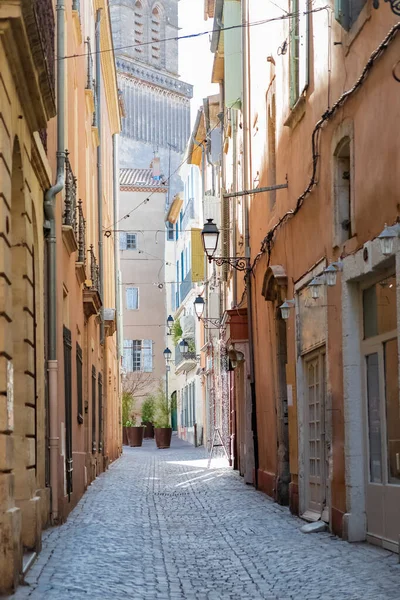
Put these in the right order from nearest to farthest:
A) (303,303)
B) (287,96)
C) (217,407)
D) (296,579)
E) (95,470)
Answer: (296,579), (303,303), (287,96), (95,470), (217,407)

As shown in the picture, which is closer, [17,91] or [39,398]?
[17,91]

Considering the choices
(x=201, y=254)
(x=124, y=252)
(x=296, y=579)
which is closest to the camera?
(x=296, y=579)

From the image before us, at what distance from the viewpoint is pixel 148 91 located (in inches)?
4171

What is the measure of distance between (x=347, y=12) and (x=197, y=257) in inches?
1064

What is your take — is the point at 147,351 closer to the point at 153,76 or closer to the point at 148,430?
the point at 148,430

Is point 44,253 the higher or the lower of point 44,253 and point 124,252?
the lower

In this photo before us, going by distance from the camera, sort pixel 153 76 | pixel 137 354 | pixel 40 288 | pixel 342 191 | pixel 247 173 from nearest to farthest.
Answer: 1. pixel 40 288
2. pixel 342 191
3. pixel 247 173
4. pixel 137 354
5. pixel 153 76

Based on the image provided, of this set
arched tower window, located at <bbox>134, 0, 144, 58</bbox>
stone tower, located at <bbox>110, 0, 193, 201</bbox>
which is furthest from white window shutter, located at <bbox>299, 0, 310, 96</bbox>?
arched tower window, located at <bbox>134, 0, 144, 58</bbox>

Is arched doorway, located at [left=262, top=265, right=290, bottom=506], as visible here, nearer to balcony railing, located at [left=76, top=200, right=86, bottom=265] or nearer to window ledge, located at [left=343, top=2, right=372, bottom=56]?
balcony railing, located at [left=76, top=200, right=86, bottom=265]

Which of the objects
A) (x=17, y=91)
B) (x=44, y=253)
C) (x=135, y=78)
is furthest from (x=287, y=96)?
(x=135, y=78)

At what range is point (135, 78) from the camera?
4112 inches

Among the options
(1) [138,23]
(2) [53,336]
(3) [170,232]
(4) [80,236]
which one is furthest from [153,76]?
(2) [53,336]

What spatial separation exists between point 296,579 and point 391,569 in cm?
72

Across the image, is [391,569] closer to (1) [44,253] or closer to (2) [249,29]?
(1) [44,253]
